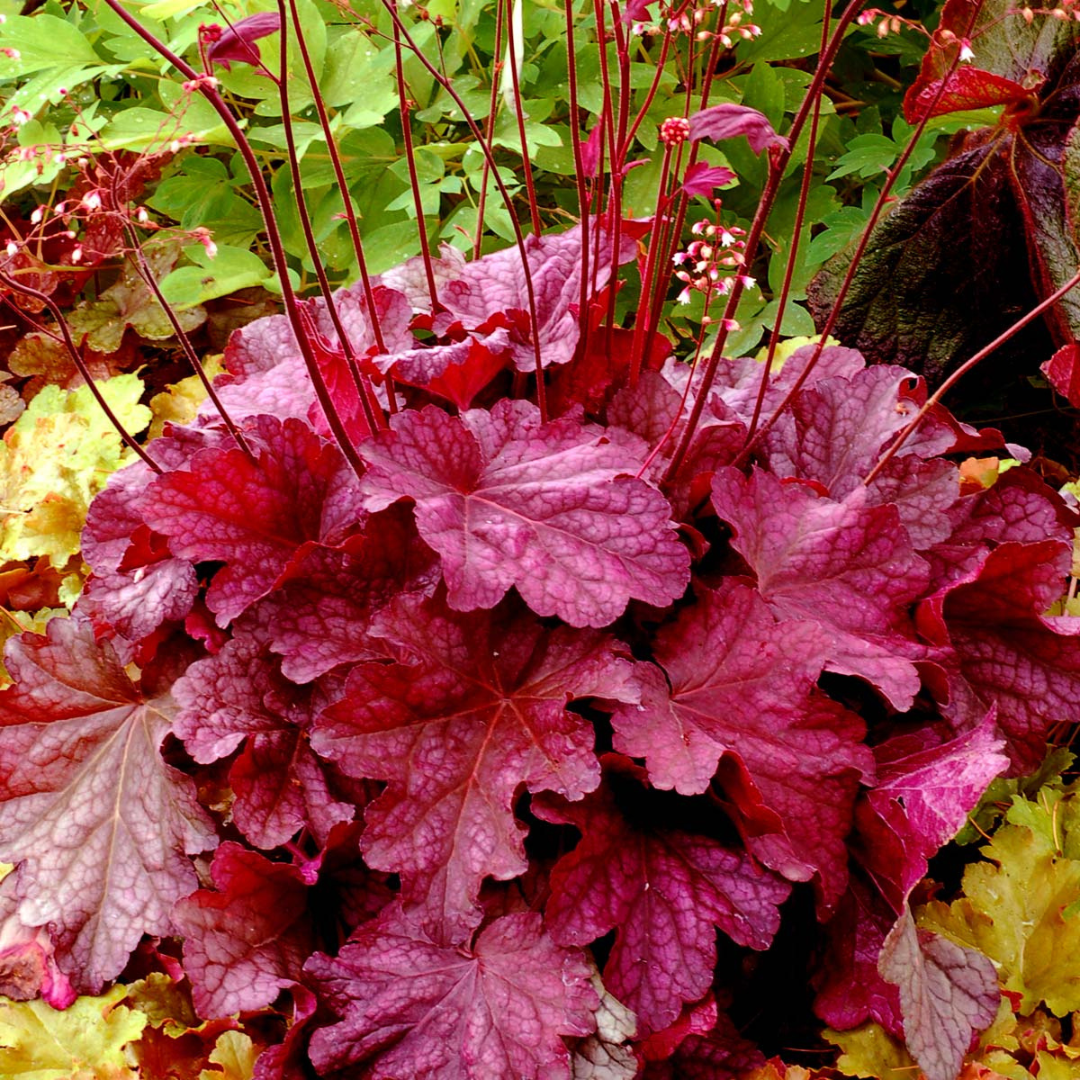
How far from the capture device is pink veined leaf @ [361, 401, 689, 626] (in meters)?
1.02

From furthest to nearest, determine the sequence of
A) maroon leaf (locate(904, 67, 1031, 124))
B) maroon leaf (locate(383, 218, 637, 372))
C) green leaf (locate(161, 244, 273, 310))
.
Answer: green leaf (locate(161, 244, 273, 310)), maroon leaf (locate(904, 67, 1031, 124)), maroon leaf (locate(383, 218, 637, 372))

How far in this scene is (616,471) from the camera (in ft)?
3.61

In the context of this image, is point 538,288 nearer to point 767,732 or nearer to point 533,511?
point 533,511

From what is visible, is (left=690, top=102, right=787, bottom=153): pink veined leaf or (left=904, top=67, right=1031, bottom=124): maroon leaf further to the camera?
(left=904, top=67, right=1031, bottom=124): maroon leaf

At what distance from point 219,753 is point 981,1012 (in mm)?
779

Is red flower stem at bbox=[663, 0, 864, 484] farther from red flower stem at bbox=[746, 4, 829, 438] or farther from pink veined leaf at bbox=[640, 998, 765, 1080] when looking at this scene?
pink veined leaf at bbox=[640, 998, 765, 1080]

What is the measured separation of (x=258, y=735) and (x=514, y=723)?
26 cm

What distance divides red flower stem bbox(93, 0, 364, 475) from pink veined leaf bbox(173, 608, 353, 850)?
218 mm

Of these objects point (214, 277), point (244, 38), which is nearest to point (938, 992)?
point (244, 38)

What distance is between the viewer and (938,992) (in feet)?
3.34

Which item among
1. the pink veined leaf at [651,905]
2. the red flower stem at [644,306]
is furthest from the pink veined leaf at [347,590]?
the red flower stem at [644,306]

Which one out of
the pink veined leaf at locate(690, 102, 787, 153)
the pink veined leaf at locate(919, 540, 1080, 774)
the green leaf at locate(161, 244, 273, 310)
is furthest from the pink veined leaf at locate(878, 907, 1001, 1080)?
the green leaf at locate(161, 244, 273, 310)

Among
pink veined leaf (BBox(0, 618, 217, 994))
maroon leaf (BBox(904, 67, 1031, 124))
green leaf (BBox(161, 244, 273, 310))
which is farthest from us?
green leaf (BBox(161, 244, 273, 310))

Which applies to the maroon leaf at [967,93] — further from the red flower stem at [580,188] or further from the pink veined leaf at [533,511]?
the pink veined leaf at [533,511]
